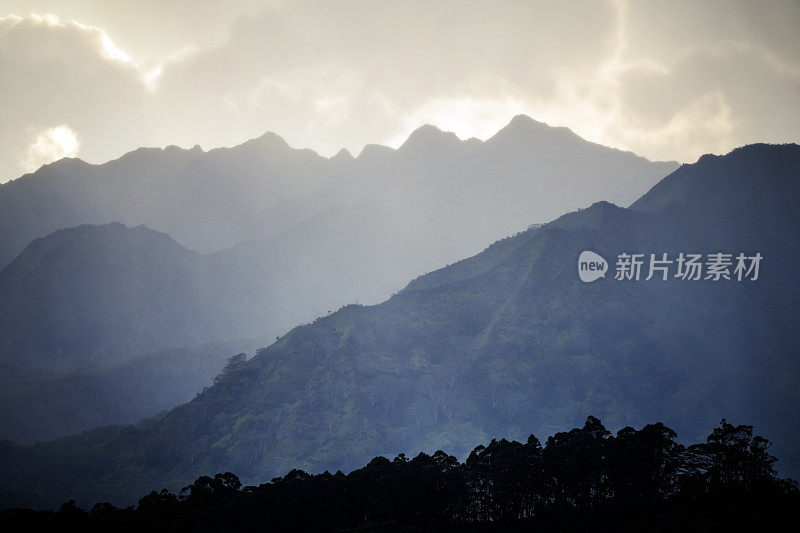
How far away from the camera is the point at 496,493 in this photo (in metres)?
86.5

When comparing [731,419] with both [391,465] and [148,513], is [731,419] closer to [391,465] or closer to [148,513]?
[391,465]

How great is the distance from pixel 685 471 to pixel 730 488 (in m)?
11.2

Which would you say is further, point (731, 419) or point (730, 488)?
point (731, 419)

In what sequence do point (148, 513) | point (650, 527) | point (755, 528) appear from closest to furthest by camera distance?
point (755, 528)
point (650, 527)
point (148, 513)

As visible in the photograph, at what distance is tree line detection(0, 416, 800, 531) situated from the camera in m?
78.6

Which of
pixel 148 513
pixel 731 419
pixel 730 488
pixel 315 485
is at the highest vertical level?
pixel 731 419

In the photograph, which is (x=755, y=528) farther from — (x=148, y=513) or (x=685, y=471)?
(x=148, y=513)

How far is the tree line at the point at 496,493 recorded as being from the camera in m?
78.6

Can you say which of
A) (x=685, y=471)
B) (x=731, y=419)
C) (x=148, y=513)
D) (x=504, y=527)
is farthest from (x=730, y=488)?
(x=731, y=419)

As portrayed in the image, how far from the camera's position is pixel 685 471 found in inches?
3270

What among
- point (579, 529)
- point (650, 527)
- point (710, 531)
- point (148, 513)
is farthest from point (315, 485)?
point (710, 531)

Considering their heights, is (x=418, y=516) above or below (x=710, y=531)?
below

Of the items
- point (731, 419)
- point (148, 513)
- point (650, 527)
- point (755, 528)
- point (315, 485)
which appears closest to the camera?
point (755, 528)

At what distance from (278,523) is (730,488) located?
186 ft
